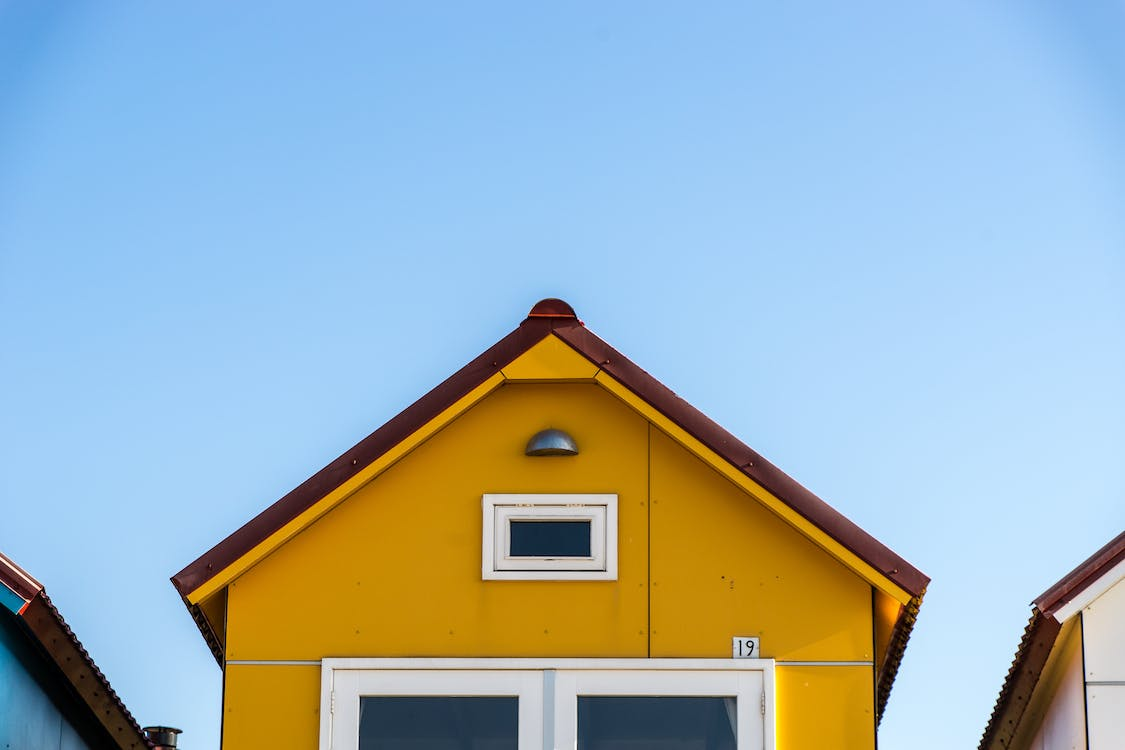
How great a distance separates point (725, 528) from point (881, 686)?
272cm

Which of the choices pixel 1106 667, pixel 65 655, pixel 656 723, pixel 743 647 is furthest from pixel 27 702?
pixel 1106 667

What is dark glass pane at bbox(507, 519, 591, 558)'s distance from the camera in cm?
1386

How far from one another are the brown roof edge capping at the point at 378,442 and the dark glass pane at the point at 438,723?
1.40 m

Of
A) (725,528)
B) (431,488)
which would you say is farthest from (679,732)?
(431,488)

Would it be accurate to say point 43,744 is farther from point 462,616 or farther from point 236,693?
point 462,616

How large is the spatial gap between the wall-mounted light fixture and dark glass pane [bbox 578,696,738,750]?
1.74 metres

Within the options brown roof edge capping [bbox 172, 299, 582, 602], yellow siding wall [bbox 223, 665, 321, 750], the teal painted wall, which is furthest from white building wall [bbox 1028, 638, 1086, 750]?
the teal painted wall

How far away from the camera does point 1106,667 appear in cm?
1374

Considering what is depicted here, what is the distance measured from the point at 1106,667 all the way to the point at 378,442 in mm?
5366

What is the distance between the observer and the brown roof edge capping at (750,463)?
13.5m

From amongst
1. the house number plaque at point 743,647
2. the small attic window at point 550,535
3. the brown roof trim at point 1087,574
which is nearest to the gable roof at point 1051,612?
the brown roof trim at point 1087,574

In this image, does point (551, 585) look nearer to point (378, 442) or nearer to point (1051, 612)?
point (378, 442)

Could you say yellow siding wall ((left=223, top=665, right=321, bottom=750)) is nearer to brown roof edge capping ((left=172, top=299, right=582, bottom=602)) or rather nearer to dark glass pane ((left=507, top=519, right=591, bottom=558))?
brown roof edge capping ((left=172, top=299, right=582, bottom=602))

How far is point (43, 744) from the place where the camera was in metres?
15.3
